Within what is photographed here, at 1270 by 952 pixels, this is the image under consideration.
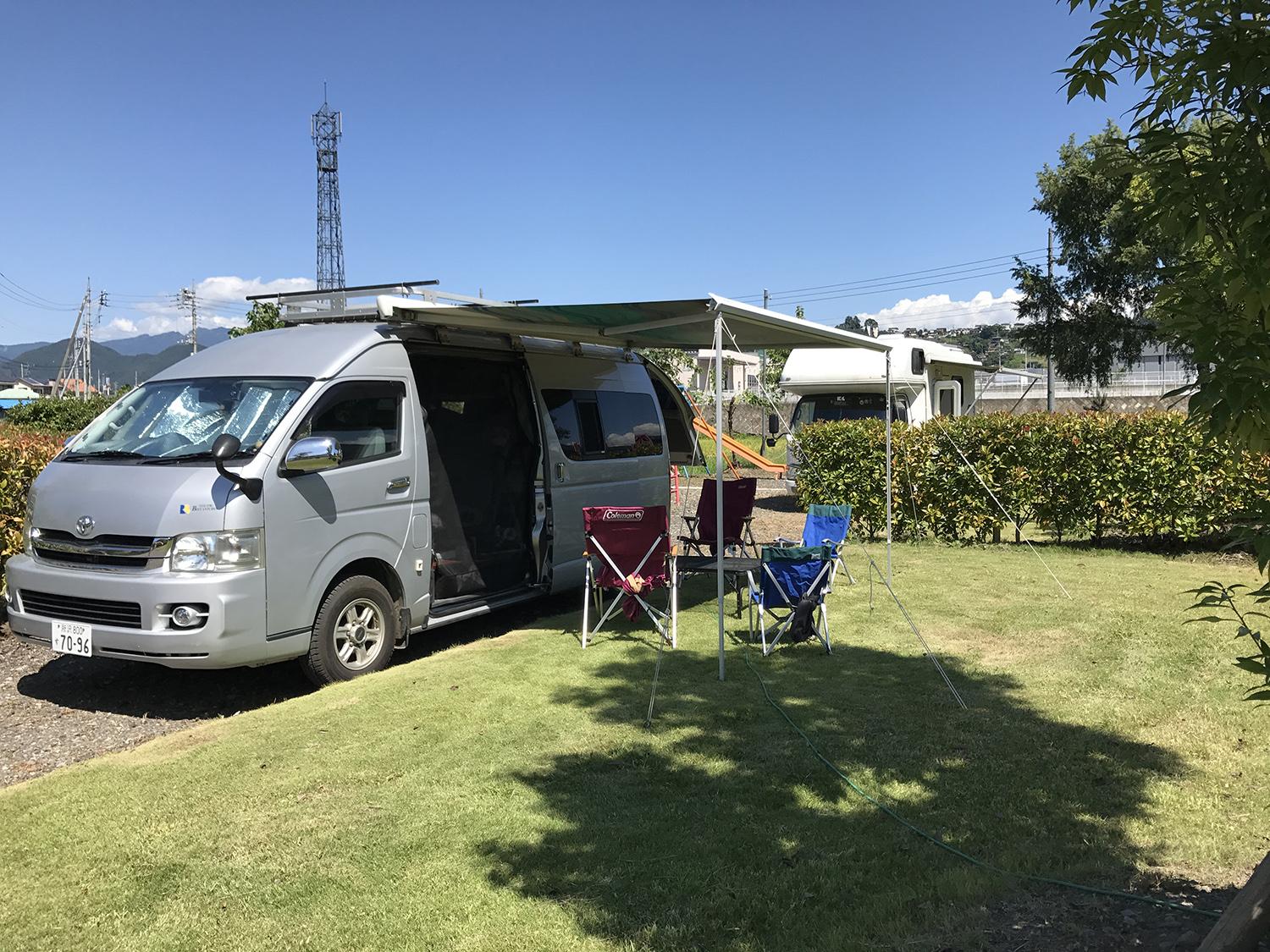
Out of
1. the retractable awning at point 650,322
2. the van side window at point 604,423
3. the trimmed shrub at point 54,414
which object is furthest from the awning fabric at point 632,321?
the trimmed shrub at point 54,414

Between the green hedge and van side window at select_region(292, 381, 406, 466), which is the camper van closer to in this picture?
the green hedge

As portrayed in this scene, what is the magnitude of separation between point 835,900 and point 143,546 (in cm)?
394

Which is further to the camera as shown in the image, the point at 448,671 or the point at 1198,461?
the point at 1198,461

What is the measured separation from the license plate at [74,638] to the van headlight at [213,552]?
2.17 feet

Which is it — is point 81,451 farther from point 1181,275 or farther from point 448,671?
point 1181,275

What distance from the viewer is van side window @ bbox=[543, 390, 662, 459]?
24.8 ft

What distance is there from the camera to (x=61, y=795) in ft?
12.9

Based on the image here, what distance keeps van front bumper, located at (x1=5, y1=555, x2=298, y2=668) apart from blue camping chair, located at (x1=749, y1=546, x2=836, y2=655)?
3.18 m

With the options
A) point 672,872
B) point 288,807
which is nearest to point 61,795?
point 288,807

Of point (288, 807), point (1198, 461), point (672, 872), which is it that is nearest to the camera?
point (672, 872)

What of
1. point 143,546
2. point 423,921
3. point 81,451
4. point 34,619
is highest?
point 81,451

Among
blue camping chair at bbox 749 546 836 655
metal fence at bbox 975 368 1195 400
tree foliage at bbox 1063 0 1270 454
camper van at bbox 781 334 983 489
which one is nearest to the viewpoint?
tree foliage at bbox 1063 0 1270 454

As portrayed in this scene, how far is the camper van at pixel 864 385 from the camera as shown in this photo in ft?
44.9

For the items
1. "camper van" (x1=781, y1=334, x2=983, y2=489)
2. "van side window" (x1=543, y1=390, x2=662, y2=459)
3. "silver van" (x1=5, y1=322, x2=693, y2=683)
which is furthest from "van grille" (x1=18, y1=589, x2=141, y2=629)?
"camper van" (x1=781, y1=334, x2=983, y2=489)
